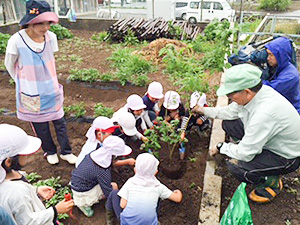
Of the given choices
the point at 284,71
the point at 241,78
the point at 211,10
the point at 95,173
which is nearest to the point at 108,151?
the point at 95,173

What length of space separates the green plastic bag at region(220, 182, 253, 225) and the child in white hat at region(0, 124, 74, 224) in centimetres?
130

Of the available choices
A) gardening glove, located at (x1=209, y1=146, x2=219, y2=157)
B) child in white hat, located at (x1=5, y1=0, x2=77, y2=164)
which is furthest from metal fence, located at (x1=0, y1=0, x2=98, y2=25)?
gardening glove, located at (x1=209, y1=146, x2=219, y2=157)

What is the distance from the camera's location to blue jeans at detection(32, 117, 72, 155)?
3039 millimetres

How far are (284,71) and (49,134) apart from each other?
305 cm

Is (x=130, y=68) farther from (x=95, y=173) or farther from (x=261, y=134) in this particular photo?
(x=261, y=134)

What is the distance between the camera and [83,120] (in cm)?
421

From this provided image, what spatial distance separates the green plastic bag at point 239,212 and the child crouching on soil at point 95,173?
3.59 feet

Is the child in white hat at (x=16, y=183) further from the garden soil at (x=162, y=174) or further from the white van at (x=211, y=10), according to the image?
the white van at (x=211, y=10)

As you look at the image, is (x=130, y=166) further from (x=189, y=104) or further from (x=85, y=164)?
(x=189, y=104)

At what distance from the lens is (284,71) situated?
3.13 m

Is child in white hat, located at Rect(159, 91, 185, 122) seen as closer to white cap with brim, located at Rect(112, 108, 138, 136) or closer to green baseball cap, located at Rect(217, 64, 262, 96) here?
white cap with brim, located at Rect(112, 108, 138, 136)

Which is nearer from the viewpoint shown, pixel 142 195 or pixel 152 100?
pixel 142 195

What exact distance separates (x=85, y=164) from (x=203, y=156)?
5.54 ft

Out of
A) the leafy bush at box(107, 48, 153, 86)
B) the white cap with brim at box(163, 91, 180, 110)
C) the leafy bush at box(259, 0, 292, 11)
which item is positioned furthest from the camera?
the leafy bush at box(259, 0, 292, 11)
